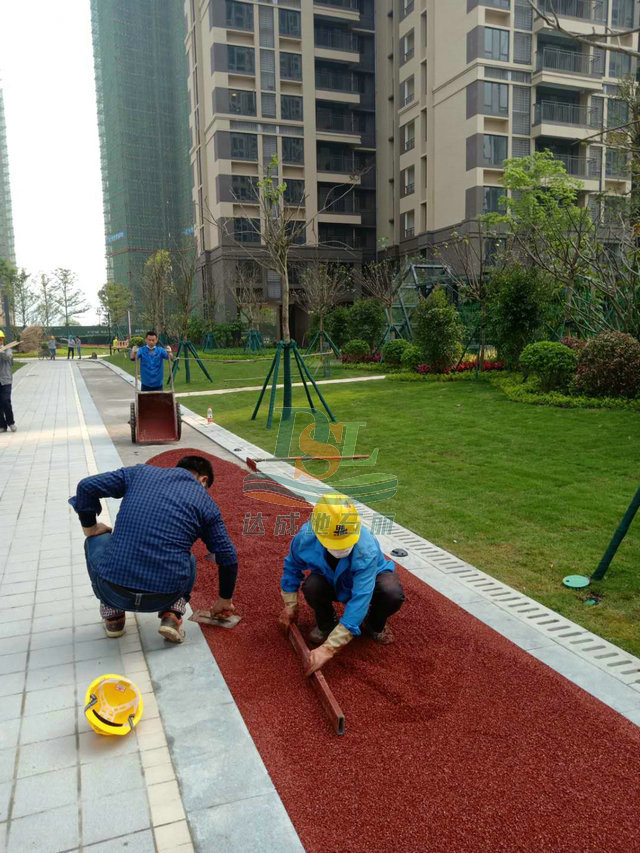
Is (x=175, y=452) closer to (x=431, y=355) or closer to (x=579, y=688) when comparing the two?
(x=579, y=688)

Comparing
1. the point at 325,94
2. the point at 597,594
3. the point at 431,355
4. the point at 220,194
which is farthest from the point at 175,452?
the point at 325,94

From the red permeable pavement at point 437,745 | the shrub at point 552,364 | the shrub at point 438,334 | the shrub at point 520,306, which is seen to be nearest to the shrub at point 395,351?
the shrub at point 438,334

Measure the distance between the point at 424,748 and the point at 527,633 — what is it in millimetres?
1400

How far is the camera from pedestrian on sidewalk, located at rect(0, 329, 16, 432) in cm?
1190

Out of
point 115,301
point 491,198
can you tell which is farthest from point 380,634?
point 115,301

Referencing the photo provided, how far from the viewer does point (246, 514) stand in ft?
22.3

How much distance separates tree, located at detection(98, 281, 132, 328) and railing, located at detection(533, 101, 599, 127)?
1689 inches

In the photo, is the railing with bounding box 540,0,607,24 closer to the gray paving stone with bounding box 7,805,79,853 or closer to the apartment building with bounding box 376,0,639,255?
the apartment building with bounding box 376,0,639,255

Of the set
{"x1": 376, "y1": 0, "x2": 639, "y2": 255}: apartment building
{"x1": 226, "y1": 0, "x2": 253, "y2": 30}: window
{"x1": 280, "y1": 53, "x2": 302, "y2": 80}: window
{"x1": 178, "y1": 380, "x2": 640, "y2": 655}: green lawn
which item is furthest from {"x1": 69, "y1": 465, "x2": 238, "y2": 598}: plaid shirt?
{"x1": 280, "y1": 53, "x2": 302, "y2": 80}: window

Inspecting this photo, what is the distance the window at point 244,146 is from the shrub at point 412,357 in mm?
32478

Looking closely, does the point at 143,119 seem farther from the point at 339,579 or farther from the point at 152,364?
the point at 339,579

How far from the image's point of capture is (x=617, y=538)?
472 centimetres

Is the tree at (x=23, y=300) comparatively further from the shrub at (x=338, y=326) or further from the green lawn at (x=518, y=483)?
the green lawn at (x=518, y=483)

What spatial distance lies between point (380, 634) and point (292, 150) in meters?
50.0
